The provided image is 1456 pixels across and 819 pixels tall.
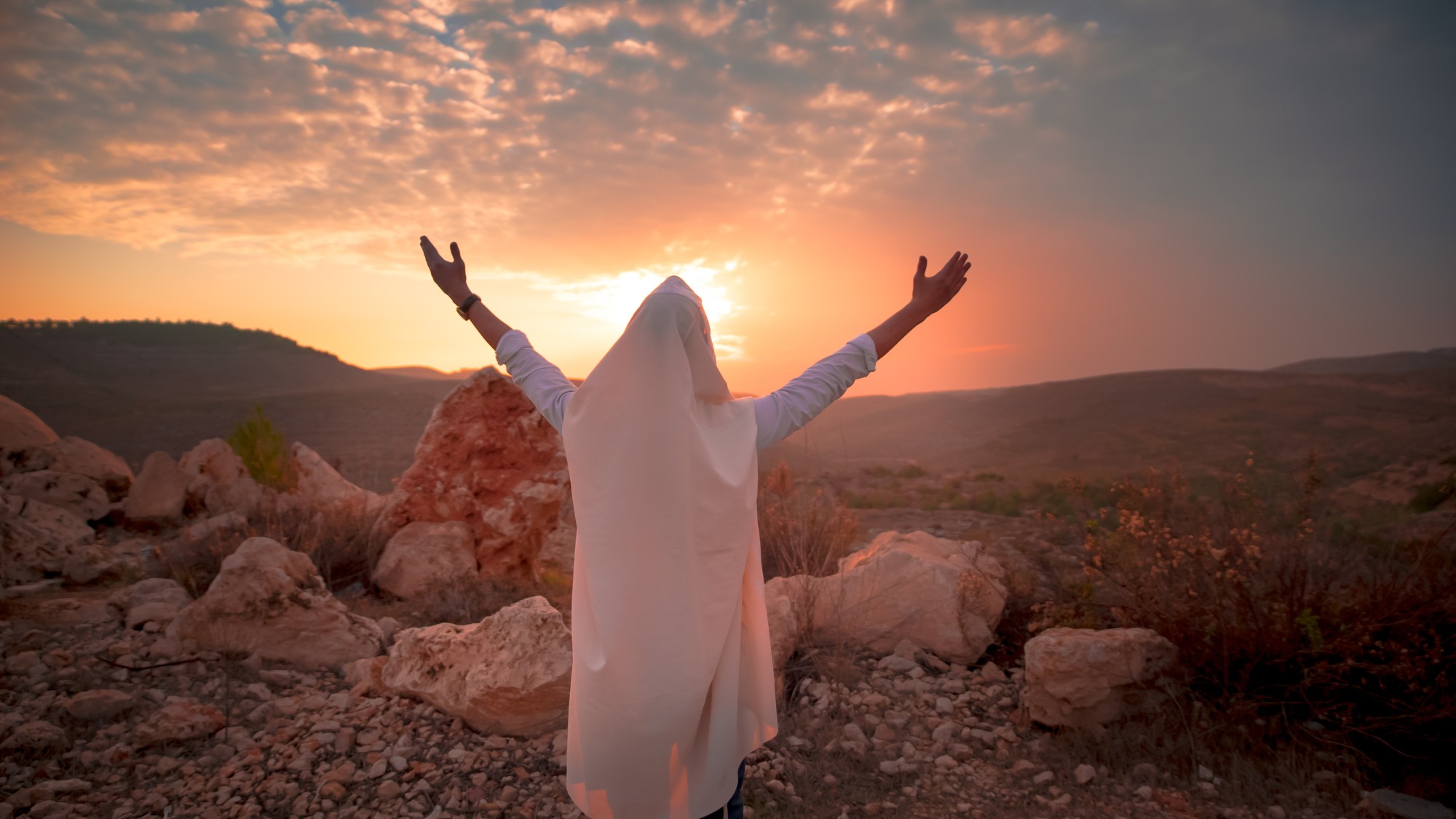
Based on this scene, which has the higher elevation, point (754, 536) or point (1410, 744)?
point (754, 536)

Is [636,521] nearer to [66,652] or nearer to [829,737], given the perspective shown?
[829,737]

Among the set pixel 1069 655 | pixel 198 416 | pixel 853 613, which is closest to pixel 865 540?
pixel 853 613

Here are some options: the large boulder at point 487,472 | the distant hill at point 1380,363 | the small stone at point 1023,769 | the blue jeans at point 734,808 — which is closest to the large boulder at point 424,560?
the large boulder at point 487,472

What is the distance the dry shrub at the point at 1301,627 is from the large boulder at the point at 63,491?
9.13 m

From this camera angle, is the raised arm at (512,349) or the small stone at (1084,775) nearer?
the raised arm at (512,349)

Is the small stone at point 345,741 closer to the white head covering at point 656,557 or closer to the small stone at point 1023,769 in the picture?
the white head covering at point 656,557

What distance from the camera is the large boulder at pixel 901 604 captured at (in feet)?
13.9

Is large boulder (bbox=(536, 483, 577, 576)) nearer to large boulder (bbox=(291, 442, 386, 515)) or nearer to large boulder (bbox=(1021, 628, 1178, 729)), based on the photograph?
large boulder (bbox=(291, 442, 386, 515))

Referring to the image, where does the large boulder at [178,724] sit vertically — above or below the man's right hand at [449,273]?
below

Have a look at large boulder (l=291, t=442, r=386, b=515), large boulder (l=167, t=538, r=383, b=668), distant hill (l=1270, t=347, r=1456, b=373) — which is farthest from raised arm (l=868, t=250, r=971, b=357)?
distant hill (l=1270, t=347, r=1456, b=373)

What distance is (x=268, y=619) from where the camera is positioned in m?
4.06

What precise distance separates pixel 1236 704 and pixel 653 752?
2.80 meters

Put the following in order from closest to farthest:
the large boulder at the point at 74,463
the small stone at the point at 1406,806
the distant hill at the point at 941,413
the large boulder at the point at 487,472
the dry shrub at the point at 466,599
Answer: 1. the small stone at the point at 1406,806
2. the dry shrub at the point at 466,599
3. the large boulder at the point at 487,472
4. the large boulder at the point at 74,463
5. the distant hill at the point at 941,413

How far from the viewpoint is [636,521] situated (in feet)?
6.03
